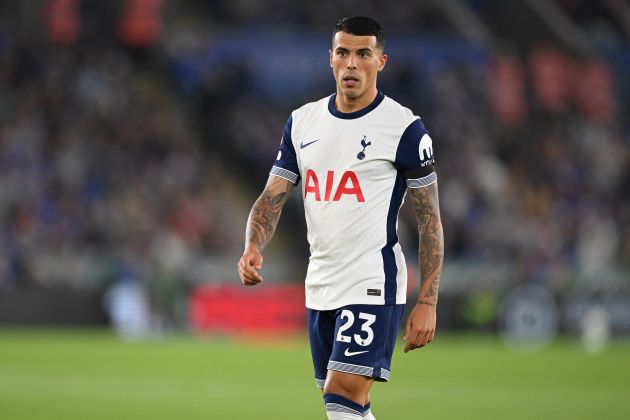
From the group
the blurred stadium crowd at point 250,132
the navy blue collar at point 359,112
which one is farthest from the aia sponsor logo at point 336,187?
the blurred stadium crowd at point 250,132

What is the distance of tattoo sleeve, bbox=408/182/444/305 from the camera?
611cm

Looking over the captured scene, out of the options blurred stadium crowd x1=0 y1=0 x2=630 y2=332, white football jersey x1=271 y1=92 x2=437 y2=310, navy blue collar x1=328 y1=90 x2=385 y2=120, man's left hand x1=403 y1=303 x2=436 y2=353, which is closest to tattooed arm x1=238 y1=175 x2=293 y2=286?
white football jersey x1=271 y1=92 x2=437 y2=310

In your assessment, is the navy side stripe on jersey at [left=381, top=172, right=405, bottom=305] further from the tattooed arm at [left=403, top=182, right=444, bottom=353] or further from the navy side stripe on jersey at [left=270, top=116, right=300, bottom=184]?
the navy side stripe on jersey at [left=270, top=116, right=300, bottom=184]

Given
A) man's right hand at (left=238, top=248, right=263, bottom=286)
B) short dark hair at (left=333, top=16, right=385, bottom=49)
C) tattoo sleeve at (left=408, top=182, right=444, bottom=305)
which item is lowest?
man's right hand at (left=238, top=248, right=263, bottom=286)

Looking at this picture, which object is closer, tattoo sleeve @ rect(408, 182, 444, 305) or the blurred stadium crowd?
tattoo sleeve @ rect(408, 182, 444, 305)

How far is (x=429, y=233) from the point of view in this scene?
6152mm

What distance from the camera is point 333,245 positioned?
6078mm

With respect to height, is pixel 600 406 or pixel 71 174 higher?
pixel 71 174

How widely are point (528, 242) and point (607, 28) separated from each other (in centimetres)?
681

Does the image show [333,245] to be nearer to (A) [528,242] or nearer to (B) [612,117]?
(A) [528,242]

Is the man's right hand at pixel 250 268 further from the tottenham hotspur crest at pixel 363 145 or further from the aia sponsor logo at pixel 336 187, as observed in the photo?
the tottenham hotspur crest at pixel 363 145

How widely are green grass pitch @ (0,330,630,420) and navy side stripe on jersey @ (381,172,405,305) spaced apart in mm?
4859

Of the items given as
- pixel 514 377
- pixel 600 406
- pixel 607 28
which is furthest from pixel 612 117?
pixel 600 406

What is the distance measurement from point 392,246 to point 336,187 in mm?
383
